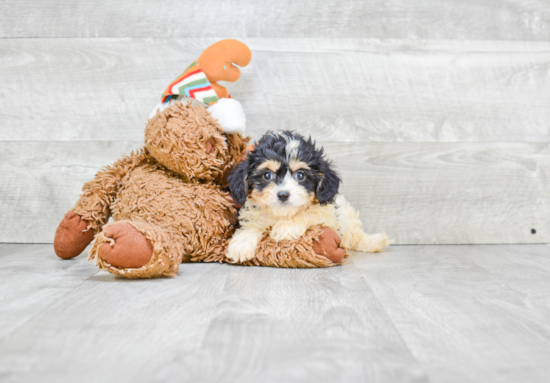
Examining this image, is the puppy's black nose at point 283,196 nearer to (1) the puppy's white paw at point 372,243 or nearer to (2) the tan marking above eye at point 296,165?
(2) the tan marking above eye at point 296,165

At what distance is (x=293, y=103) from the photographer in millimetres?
1774

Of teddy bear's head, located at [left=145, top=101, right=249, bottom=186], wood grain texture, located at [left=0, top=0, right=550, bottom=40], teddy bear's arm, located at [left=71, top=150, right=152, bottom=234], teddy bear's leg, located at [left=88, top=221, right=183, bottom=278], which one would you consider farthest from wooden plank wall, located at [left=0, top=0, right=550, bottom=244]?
teddy bear's leg, located at [left=88, top=221, right=183, bottom=278]

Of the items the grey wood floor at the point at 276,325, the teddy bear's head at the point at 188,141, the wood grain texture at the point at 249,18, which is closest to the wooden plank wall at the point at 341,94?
the wood grain texture at the point at 249,18

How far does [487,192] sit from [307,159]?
36.6 inches

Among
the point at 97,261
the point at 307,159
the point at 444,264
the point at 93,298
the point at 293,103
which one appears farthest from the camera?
the point at 293,103

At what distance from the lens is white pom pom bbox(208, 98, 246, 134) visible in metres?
1.39

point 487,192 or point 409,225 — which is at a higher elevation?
point 487,192

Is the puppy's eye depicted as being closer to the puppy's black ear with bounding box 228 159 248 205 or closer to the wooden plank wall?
the puppy's black ear with bounding box 228 159 248 205

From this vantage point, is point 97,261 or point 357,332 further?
point 97,261

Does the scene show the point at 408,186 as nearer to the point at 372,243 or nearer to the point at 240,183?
the point at 372,243

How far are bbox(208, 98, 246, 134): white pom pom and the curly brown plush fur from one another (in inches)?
1.1

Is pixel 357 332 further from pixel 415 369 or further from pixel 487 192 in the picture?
pixel 487 192

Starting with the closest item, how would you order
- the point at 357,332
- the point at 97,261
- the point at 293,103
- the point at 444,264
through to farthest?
the point at 357,332 → the point at 97,261 → the point at 444,264 → the point at 293,103

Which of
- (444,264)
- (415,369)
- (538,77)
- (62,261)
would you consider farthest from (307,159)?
(538,77)
